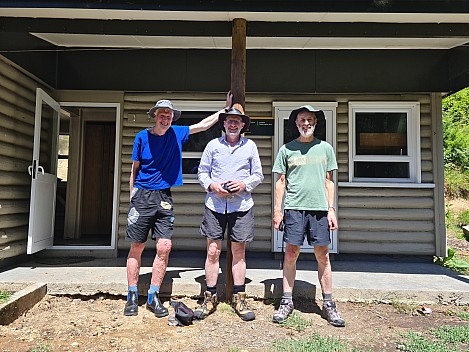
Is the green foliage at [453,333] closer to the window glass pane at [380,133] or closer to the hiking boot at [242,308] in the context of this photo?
the hiking boot at [242,308]

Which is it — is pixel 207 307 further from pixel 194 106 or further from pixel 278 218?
pixel 194 106

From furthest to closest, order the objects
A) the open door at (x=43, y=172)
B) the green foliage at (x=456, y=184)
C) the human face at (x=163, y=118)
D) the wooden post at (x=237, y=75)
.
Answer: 1. the green foliage at (x=456, y=184)
2. the open door at (x=43, y=172)
3. the wooden post at (x=237, y=75)
4. the human face at (x=163, y=118)

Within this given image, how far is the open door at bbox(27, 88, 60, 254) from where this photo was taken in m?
4.20

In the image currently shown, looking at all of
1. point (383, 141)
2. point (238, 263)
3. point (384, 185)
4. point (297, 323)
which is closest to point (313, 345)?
point (297, 323)

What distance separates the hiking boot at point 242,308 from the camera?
2934 millimetres

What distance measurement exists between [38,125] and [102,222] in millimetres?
2648

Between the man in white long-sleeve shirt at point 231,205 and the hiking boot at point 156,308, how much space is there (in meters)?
0.27

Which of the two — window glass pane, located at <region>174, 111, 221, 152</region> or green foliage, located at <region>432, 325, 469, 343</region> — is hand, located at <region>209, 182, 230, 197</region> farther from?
window glass pane, located at <region>174, 111, 221, 152</region>

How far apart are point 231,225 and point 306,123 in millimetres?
1014

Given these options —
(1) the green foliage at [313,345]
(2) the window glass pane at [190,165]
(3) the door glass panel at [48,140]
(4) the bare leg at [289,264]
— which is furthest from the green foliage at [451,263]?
(3) the door glass panel at [48,140]

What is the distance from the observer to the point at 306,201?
2939mm

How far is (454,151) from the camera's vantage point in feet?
37.0

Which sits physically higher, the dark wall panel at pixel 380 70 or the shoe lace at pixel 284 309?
the dark wall panel at pixel 380 70

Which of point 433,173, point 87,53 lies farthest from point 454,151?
point 87,53
